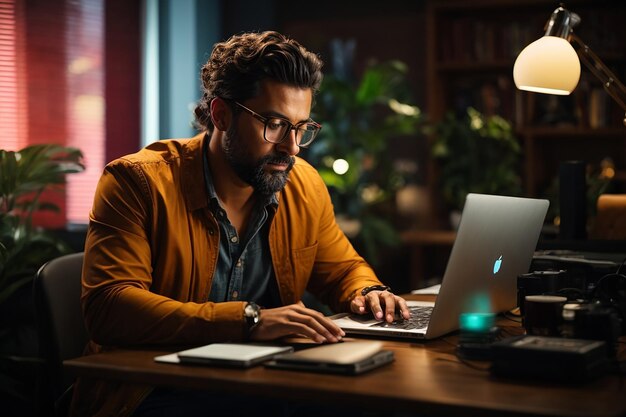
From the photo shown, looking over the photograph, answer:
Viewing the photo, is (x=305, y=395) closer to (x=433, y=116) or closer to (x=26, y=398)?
(x=26, y=398)

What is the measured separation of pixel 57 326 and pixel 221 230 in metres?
0.45

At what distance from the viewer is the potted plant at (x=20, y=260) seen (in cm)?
279

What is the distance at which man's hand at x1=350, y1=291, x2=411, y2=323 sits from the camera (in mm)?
1829

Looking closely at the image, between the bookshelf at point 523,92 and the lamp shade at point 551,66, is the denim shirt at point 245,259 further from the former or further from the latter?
the bookshelf at point 523,92

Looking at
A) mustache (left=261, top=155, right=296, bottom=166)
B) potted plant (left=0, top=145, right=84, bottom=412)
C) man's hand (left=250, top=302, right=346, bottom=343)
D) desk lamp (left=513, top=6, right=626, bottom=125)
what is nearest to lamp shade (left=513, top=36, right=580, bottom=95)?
desk lamp (left=513, top=6, right=626, bottom=125)

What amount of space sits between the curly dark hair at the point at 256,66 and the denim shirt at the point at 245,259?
17 centimetres

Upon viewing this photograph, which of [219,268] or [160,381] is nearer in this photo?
[160,381]

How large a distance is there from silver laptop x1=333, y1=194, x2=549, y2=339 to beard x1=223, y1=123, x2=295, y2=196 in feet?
1.25

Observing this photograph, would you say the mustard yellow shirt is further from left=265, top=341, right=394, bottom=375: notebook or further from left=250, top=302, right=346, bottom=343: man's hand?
left=265, top=341, right=394, bottom=375: notebook

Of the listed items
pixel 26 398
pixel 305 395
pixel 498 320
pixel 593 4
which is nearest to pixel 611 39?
pixel 593 4

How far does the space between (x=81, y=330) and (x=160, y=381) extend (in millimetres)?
657

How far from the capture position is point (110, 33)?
15.3 ft

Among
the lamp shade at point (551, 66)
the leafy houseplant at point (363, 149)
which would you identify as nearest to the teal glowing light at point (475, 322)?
the lamp shade at point (551, 66)

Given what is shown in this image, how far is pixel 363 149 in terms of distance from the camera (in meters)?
5.13
